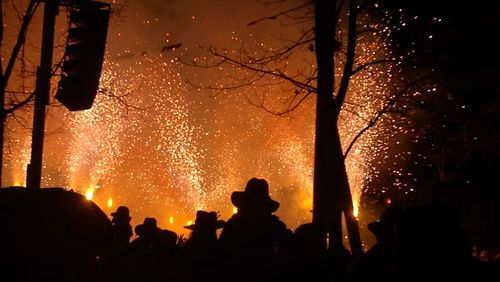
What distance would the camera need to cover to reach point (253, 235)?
5176 mm

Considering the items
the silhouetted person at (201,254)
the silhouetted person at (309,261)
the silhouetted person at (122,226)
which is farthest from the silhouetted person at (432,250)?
the silhouetted person at (122,226)

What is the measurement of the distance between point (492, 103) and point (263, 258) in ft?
35.0

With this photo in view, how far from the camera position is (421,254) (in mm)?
2871

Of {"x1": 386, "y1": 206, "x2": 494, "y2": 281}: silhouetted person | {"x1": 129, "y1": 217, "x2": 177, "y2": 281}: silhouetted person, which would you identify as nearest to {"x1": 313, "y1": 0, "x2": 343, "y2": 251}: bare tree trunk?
{"x1": 129, "y1": 217, "x2": 177, "y2": 281}: silhouetted person

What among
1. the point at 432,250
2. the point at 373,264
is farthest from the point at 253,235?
the point at 432,250

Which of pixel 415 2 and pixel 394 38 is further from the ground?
pixel 415 2

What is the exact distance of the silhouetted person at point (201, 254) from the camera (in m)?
4.96

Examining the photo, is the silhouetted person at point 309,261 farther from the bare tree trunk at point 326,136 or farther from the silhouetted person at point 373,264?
the bare tree trunk at point 326,136

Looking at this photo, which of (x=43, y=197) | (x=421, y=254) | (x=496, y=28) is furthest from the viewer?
(x=496, y=28)

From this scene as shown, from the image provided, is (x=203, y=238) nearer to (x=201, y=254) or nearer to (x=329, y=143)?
(x=201, y=254)

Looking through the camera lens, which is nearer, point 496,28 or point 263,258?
point 263,258

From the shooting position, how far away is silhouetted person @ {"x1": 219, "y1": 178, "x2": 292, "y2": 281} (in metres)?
4.81

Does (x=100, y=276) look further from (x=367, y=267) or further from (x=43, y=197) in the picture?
(x=367, y=267)

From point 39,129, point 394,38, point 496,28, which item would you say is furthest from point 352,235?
point 496,28
